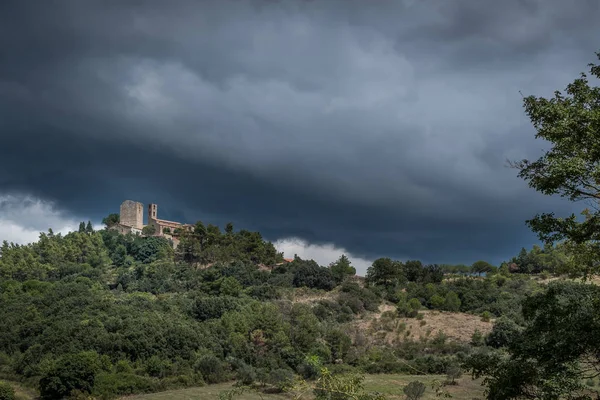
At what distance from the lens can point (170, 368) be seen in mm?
31344

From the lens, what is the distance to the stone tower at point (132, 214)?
324 feet

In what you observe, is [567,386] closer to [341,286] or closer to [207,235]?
[341,286]

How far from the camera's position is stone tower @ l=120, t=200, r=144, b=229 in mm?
98688

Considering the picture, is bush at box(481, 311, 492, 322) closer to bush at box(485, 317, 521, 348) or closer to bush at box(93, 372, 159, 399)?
bush at box(485, 317, 521, 348)

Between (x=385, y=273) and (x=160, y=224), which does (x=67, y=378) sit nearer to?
(x=385, y=273)

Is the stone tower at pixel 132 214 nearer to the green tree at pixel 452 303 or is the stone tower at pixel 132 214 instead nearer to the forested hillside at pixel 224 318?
the forested hillside at pixel 224 318

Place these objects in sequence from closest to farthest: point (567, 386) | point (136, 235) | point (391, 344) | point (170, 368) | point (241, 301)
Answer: point (567, 386)
point (170, 368)
point (391, 344)
point (241, 301)
point (136, 235)

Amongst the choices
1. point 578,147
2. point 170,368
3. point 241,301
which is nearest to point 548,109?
point 578,147

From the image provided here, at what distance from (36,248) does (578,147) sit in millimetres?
72649

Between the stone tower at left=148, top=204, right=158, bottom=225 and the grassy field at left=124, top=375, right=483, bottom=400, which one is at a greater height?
the stone tower at left=148, top=204, right=158, bottom=225

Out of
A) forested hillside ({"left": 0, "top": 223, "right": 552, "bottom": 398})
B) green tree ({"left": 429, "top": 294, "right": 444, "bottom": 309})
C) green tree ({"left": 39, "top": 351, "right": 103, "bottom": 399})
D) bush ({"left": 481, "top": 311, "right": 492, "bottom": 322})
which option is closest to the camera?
green tree ({"left": 39, "top": 351, "right": 103, "bottom": 399})

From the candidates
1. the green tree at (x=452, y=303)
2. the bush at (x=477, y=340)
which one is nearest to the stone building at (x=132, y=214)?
the green tree at (x=452, y=303)

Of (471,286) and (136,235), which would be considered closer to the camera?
(471,286)

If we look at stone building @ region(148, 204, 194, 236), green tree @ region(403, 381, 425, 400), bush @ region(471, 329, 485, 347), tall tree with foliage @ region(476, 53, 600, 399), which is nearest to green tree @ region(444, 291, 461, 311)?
bush @ region(471, 329, 485, 347)
